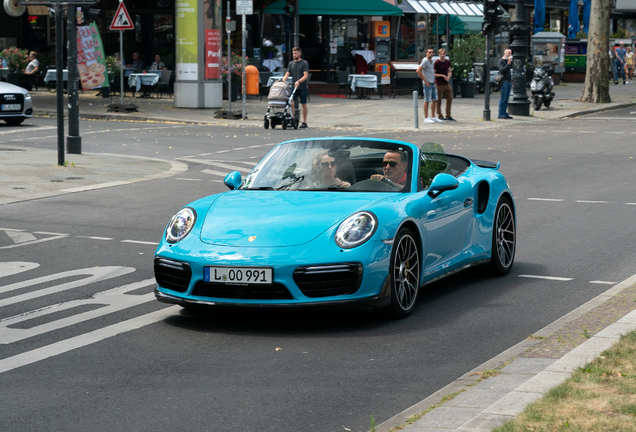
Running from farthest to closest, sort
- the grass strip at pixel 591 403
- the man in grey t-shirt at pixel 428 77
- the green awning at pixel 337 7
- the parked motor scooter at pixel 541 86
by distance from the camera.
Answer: the green awning at pixel 337 7 → the parked motor scooter at pixel 541 86 → the man in grey t-shirt at pixel 428 77 → the grass strip at pixel 591 403

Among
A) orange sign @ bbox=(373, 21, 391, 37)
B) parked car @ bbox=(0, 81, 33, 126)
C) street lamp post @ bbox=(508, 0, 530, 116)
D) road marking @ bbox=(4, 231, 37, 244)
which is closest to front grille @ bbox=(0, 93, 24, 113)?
parked car @ bbox=(0, 81, 33, 126)

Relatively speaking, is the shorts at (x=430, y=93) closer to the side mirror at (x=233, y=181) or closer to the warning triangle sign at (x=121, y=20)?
the warning triangle sign at (x=121, y=20)

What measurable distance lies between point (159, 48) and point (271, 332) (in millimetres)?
36523

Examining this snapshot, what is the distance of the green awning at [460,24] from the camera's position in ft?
155

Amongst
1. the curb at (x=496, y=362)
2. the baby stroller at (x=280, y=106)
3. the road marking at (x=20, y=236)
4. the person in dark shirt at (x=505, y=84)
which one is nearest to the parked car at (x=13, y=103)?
the baby stroller at (x=280, y=106)

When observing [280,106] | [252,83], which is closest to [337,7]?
[252,83]

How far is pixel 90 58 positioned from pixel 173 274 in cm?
2342

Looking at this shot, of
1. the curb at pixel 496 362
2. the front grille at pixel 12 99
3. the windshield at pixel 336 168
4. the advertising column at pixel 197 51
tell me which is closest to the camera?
the curb at pixel 496 362

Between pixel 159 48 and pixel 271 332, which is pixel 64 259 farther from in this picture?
pixel 159 48

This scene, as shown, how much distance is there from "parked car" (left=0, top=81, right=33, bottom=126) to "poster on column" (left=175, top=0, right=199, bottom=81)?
Answer: 654 centimetres

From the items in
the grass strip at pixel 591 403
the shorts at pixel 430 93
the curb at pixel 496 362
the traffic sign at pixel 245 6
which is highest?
the traffic sign at pixel 245 6

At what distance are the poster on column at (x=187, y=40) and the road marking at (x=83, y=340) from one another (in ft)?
78.3

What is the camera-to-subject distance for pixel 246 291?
6254mm

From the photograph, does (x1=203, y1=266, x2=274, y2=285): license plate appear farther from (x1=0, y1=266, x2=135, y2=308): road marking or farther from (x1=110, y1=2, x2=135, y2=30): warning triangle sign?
(x1=110, y1=2, x2=135, y2=30): warning triangle sign
